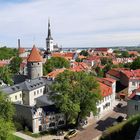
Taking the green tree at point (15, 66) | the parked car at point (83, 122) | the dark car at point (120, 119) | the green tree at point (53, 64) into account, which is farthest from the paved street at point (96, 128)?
the green tree at point (15, 66)

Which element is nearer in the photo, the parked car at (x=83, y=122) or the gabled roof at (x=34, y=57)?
the parked car at (x=83, y=122)

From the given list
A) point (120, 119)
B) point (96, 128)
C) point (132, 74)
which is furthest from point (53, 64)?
point (96, 128)

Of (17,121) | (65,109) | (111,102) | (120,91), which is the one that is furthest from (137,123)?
(120,91)

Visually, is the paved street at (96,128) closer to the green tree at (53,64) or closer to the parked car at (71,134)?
the parked car at (71,134)

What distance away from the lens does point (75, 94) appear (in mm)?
43625

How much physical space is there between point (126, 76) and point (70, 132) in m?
31.9

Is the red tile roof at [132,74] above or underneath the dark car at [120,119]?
above

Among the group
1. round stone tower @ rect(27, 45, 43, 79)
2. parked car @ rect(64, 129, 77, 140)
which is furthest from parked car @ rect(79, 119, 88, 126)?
round stone tower @ rect(27, 45, 43, 79)

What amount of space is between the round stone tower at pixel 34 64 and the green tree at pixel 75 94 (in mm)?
18480

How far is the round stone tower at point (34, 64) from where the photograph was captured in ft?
205

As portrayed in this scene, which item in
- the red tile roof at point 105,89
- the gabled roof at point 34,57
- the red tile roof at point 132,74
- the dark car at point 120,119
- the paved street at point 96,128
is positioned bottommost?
the paved street at point 96,128

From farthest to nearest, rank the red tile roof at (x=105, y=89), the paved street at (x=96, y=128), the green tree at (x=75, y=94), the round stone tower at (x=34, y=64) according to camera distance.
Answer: the round stone tower at (x=34, y=64) < the red tile roof at (x=105, y=89) < the green tree at (x=75, y=94) < the paved street at (x=96, y=128)

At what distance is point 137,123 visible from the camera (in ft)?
99.8

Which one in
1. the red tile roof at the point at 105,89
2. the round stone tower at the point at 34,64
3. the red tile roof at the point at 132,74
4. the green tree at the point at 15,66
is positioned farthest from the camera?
the green tree at the point at 15,66
